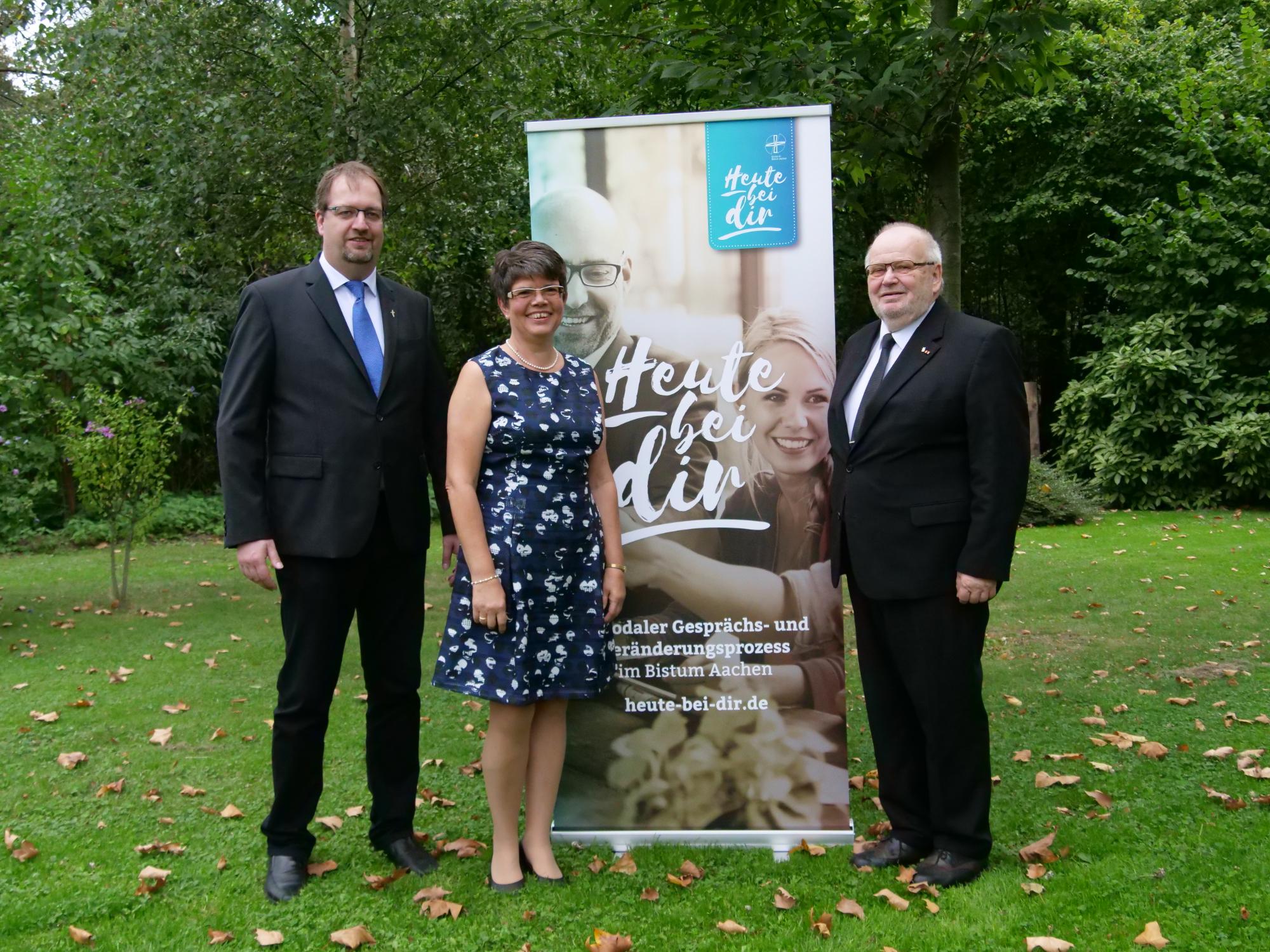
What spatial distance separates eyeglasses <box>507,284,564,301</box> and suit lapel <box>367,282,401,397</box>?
0.41m

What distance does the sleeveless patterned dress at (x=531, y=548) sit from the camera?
3.18 meters

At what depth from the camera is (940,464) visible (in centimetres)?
320

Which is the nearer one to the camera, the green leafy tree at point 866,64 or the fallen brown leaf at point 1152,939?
the fallen brown leaf at point 1152,939

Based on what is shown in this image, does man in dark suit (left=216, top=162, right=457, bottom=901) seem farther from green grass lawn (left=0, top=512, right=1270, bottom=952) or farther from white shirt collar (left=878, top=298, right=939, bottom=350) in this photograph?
white shirt collar (left=878, top=298, right=939, bottom=350)

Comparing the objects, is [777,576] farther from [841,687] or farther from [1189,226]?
[1189,226]

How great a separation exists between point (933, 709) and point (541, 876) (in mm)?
1332

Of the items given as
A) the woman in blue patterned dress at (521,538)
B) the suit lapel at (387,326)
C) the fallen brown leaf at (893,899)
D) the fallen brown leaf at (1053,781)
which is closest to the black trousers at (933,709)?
the fallen brown leaf at (893,899)

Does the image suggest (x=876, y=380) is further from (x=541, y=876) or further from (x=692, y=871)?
(x=541, y=876)

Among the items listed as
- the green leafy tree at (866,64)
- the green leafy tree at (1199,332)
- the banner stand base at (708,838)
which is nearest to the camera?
the banner stand base at (708,838)

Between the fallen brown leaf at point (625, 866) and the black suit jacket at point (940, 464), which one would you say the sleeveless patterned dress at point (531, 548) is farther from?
the black suit jacket at point (940, 464)

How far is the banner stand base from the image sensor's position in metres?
3.67

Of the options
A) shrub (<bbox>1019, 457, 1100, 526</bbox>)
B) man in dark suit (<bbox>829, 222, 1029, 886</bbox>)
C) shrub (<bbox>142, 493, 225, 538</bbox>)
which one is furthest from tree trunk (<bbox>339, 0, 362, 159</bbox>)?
shrub (<bbox>1019, 457, 1100, 526</bbox>)

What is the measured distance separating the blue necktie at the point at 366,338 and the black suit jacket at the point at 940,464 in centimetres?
148

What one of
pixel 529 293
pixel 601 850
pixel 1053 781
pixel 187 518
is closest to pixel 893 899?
pixel 601 850
